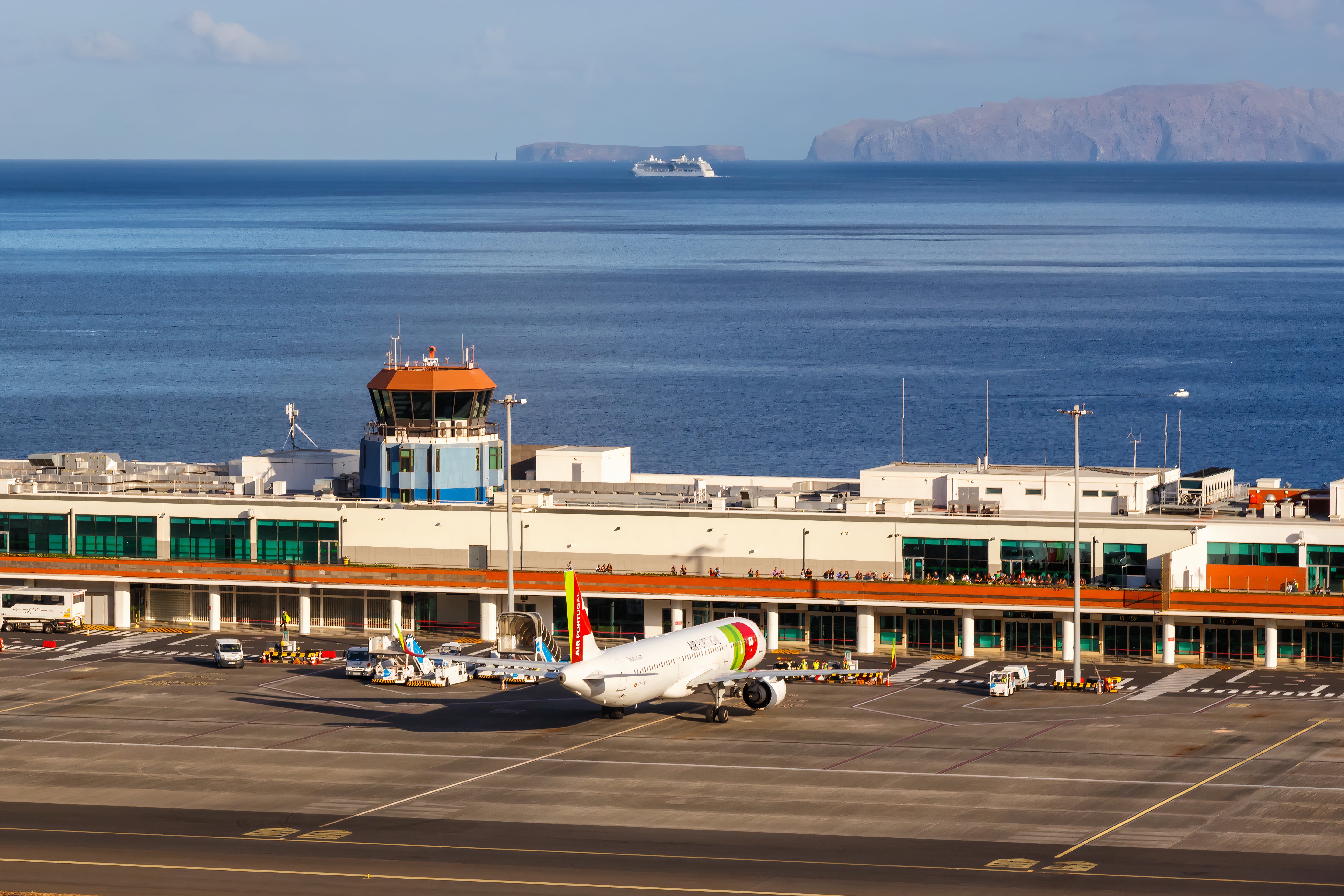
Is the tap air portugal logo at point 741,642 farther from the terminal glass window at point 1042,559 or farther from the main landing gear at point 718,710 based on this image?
the terminal glass window at point 1042,559

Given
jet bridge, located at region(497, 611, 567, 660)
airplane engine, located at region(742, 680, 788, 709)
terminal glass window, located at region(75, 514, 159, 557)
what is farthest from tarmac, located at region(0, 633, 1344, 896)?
terminal glass window, located at region(75, 514, 159, 557)

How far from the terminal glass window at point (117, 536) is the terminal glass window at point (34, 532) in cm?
117

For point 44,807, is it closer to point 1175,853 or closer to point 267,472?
point 1175,853

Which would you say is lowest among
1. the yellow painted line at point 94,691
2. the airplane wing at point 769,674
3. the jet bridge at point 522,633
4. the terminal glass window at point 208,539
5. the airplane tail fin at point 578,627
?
the yellow painted line at point 94,691

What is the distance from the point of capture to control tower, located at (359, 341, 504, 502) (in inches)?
4961

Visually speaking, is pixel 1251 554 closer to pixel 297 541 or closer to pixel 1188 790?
pixel 1188 790

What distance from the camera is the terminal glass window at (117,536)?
411 ft

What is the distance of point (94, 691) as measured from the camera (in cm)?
10112

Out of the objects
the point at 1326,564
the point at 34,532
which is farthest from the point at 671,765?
the point at 34,532

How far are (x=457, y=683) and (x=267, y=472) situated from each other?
3624 cm

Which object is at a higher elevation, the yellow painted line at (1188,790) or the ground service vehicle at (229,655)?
the ground service vehicle at (229,655)

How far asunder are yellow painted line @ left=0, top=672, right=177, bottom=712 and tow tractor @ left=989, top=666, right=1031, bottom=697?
4567cm

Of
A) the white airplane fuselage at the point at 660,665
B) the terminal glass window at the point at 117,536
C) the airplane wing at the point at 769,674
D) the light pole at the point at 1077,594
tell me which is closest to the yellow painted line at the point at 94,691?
the terminal glass window at the point at 117,536

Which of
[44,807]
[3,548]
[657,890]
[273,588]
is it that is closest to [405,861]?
[657,890]
